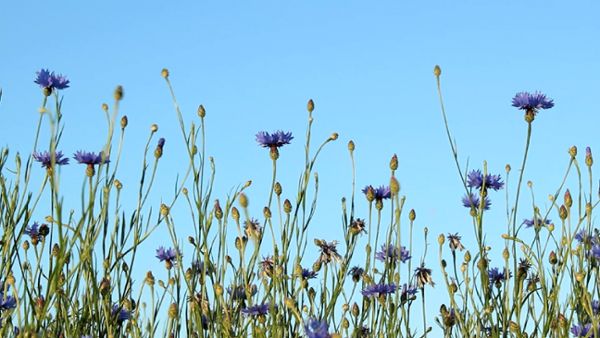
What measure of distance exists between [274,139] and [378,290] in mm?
763

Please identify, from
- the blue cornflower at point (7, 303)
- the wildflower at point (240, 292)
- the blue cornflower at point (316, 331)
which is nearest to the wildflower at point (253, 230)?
the wildflower at point (240, 292)

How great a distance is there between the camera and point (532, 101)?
3.83m

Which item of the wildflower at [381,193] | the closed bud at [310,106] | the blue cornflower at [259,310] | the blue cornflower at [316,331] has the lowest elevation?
the blue cornflower at [316,331]

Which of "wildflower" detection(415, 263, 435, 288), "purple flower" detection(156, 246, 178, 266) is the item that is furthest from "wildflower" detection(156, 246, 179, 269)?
"wildflower" detection(415, 263, 435, 288)

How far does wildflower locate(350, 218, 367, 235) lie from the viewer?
11.9 feet

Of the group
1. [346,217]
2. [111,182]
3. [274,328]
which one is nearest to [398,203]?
[346,217]

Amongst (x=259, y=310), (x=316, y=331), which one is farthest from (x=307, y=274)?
(x=316, y=331)

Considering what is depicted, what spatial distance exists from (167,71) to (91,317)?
1091 mm

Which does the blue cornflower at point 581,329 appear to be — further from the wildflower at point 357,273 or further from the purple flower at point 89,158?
the purple flower at point 89,158

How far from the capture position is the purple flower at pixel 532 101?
12.6 ft

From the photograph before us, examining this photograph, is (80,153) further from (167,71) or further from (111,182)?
(167,71)

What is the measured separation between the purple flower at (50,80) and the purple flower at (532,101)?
1816 millimetres

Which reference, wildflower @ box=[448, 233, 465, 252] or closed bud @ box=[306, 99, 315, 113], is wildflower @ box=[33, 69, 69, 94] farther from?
wildflower @ box=[448, 233, 465, 252]

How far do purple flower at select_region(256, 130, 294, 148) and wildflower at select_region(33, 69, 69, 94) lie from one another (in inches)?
31.6
